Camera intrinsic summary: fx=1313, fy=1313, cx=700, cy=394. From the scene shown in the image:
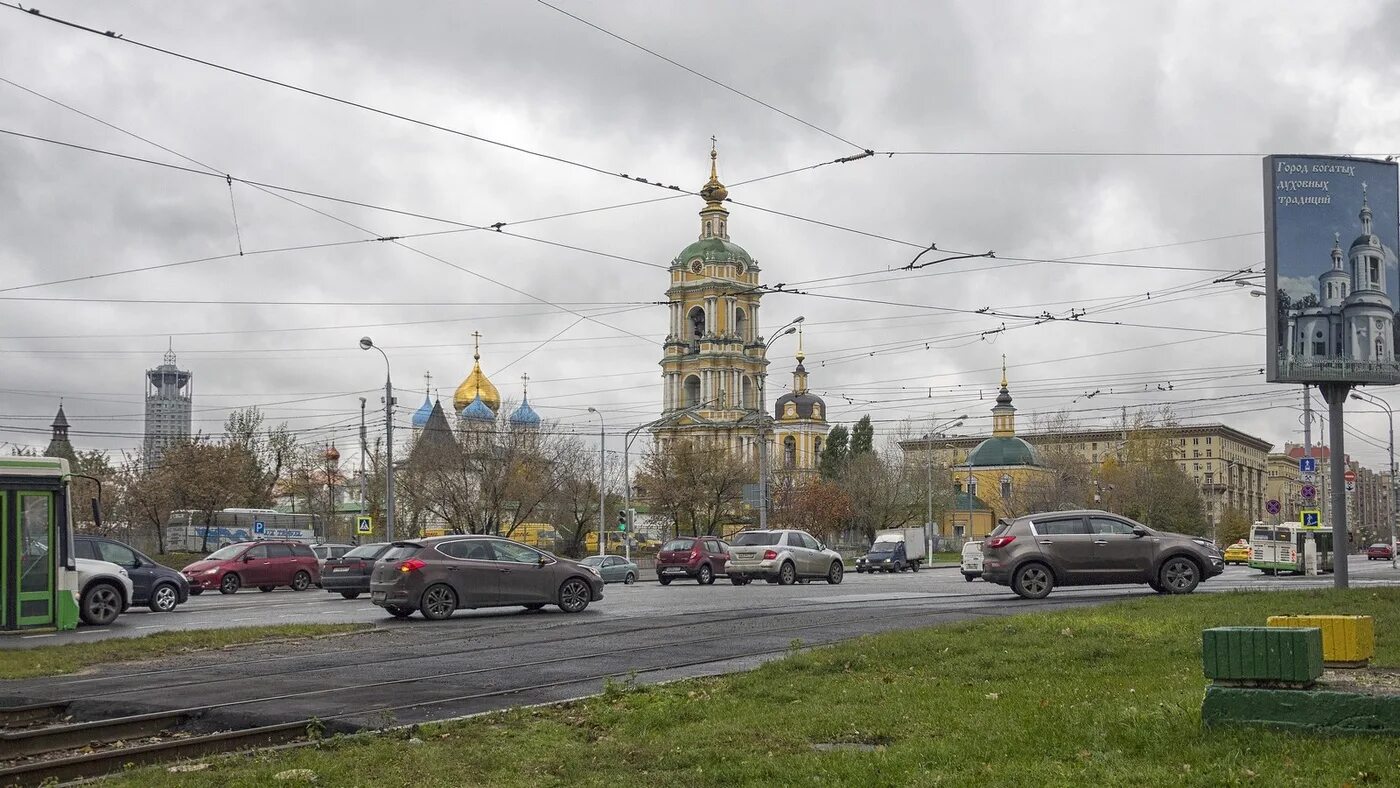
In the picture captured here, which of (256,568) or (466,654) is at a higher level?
(466,654)

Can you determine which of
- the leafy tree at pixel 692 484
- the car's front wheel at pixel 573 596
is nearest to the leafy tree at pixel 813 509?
the leafy tree at pixel 692 484

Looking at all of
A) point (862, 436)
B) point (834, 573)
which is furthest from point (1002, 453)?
point (834, 573)

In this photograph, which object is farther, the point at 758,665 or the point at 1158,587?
the point at 1158,587

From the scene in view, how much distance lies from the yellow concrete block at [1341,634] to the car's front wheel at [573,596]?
15.3 m

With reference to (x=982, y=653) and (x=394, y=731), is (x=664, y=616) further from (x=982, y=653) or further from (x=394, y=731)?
(x=394, y=731)

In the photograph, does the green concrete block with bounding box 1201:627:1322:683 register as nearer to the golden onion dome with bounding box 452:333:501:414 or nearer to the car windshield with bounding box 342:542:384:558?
the car windshield with bounding box 342:542:384:558

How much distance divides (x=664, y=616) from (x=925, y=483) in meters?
74.5

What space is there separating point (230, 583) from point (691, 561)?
44.3 feet

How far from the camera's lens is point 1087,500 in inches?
3297

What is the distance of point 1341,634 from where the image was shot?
33.0 feet

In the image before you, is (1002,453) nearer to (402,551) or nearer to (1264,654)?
(402,551)

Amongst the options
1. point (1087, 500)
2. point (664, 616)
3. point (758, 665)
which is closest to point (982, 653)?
point (758, 665)

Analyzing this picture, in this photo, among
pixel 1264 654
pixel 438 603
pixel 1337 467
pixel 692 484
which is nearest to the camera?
pixel 1264 654

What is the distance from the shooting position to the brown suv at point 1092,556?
2408 centimetres
